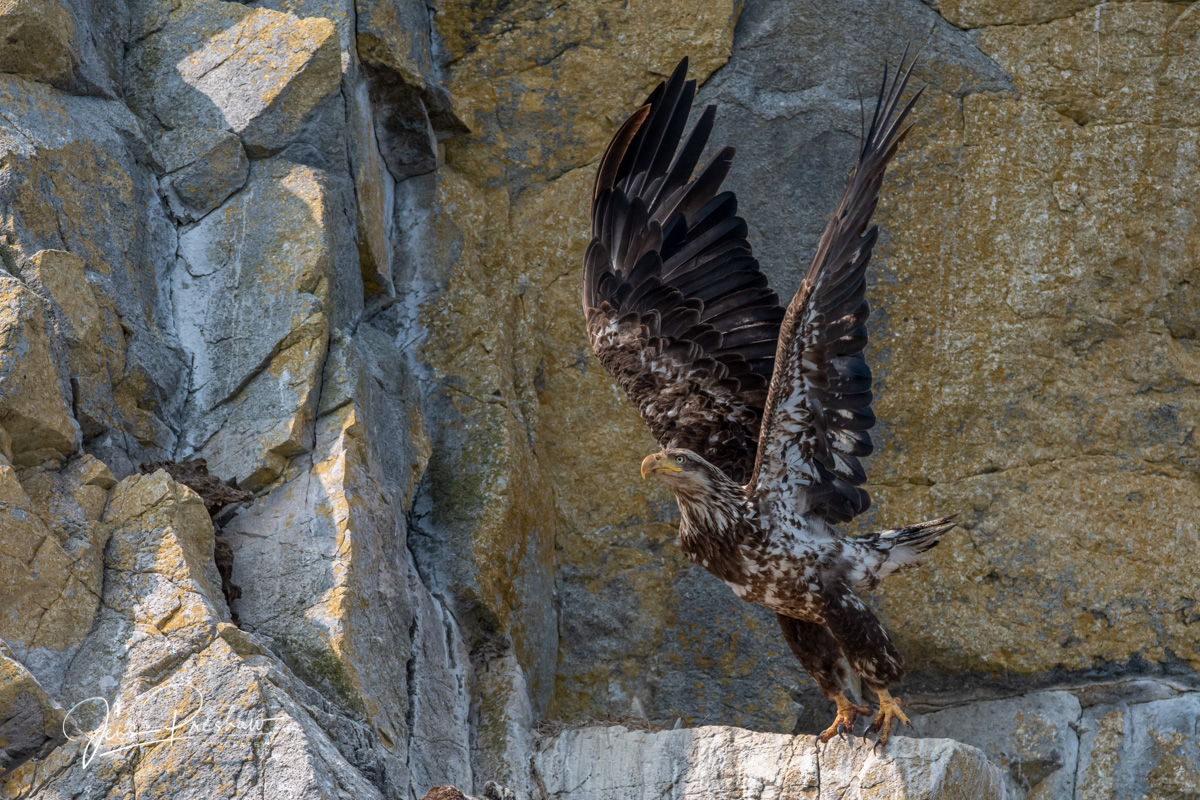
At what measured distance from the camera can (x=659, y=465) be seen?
4375 mm

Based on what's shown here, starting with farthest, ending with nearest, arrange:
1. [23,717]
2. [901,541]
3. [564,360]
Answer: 1. [564,360]
2. [901,541]
3. [23,717]

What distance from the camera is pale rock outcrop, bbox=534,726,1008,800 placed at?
13.6 feet

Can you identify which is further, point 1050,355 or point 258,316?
point 1050,355

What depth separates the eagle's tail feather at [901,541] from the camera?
179 inches

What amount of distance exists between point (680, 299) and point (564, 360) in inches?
43.2

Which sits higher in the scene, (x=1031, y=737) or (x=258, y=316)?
(x=258, y=316)

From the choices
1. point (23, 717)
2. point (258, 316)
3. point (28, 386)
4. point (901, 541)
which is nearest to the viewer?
point (23, 717)

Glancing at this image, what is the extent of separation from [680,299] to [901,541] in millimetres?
1300

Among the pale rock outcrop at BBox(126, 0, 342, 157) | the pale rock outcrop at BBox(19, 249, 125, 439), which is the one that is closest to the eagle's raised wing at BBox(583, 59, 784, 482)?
the pale rock outcrop at BBox(126, 0, 342, 157)

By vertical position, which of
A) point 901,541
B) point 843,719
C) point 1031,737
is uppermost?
point 901,541

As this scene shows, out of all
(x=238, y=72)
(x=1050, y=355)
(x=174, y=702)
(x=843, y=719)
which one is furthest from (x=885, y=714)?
(x=238, y=72)

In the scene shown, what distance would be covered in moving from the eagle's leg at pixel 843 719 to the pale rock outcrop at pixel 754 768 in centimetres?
4

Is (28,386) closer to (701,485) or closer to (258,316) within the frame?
(258,316)

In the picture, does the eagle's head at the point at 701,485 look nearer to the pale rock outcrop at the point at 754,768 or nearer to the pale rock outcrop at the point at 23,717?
the pale rock outcrop at the point at 754,768
